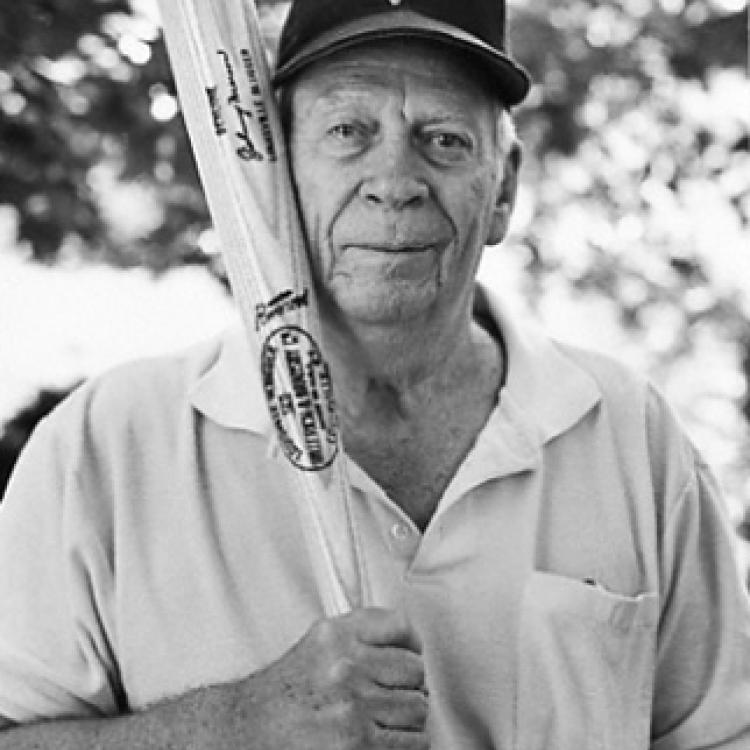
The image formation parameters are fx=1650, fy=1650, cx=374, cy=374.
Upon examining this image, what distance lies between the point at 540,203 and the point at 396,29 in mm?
2510

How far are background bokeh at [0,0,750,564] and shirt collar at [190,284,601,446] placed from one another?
4.32 ft

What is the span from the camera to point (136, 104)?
3.78 m

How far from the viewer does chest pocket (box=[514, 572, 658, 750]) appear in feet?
7.44

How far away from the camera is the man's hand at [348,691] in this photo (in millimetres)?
1949

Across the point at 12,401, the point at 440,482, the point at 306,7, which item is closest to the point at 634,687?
the point at 440,482

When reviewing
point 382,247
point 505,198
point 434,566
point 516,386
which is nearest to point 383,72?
point 382,247

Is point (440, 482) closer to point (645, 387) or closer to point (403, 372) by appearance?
point (403, 372)

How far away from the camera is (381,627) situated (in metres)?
1.97

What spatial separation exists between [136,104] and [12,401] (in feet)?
2.46

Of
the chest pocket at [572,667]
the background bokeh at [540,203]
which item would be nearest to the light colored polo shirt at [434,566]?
the chest pocket at [572,667]
